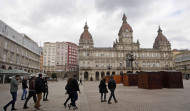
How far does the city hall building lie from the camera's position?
2628 inches

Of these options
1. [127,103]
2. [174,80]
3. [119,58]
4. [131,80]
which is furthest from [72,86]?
[119,58]

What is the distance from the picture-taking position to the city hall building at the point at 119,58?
6675cm

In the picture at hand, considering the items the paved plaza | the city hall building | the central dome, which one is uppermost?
the central dome

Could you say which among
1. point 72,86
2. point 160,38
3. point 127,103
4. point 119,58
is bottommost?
point 127,103

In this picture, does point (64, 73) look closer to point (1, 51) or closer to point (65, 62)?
point (65, 62)

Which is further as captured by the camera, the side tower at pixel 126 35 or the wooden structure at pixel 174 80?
the side tower at pixel 126 35

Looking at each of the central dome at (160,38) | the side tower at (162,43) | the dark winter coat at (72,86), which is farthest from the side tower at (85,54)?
the dark winter coat at (72,86)

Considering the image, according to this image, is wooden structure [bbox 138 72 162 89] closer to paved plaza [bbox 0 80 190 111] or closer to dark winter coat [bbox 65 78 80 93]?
paved plaza [bbox 0 80 190 111]

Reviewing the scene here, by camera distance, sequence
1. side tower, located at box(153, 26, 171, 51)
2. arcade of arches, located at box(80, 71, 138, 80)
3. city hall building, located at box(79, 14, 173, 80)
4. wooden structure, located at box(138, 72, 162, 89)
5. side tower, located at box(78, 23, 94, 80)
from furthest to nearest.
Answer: side tower, located at box(153, 26, 171, 51)
city hall building, located at box(79, 14, 173, 80)
side tower, located at box(78, 23, 94, 80)
arcade of arches, located at box(80, 71, 138, 80)
wooden structure, located at box(138, 72, 162, 89)

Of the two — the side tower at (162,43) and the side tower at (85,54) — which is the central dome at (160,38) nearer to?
the side tower at (162,43)

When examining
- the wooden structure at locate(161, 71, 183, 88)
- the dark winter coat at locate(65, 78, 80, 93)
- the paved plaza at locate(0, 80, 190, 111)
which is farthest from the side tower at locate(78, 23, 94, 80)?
the dark winter coat at locate(65, 78, 80, 93)

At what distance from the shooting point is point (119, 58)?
223ft

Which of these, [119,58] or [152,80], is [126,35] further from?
[152,80]

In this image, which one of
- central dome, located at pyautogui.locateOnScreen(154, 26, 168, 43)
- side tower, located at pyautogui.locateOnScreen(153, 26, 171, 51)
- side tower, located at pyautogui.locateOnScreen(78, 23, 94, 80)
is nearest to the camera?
side tower, located at pyautogui.locateOnScreen(78, 23, 94, 80)
